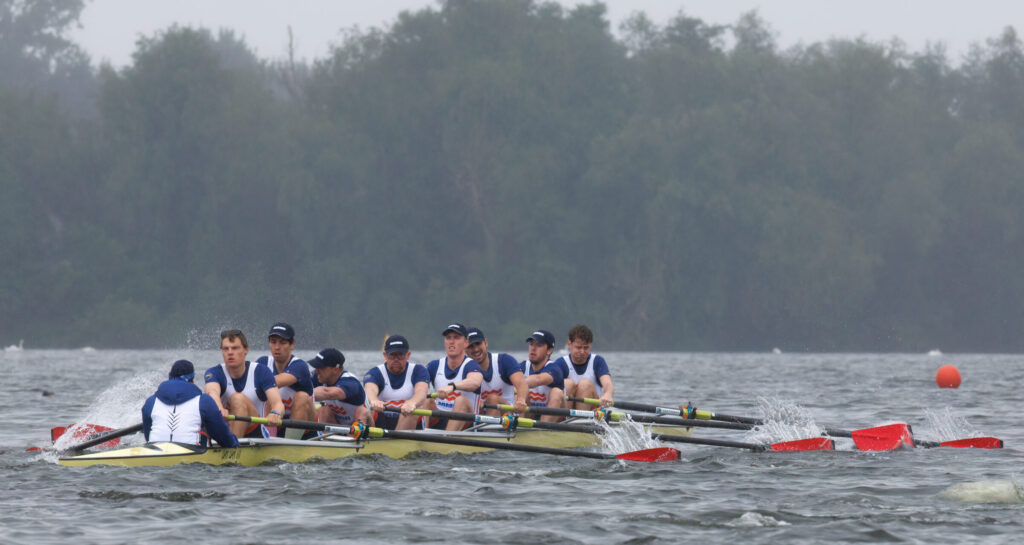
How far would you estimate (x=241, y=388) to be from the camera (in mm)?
13742

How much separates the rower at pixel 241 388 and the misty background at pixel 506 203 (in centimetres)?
4641

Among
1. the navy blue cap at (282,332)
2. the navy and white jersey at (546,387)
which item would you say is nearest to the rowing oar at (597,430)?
the navy and white jersey at (546,387)

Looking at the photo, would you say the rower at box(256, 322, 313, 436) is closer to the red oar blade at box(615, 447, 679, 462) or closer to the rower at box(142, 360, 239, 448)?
the rower at box(142, 360, 239, 448)

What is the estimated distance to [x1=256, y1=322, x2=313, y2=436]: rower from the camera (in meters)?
14.2

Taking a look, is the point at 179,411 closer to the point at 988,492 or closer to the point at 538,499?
the point at 538,499

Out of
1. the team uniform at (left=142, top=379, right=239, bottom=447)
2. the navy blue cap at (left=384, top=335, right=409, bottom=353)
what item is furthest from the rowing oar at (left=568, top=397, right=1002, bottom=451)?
the team uniform at (left=142, top=379, right=239, bottom=447)

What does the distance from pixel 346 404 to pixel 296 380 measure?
3.45 feet

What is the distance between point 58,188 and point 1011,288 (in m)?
43.0

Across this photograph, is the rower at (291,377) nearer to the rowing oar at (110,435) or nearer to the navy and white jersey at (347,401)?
the navy and white jersey at (347,401)

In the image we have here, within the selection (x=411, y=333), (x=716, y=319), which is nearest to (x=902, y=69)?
(x=716, y=319)

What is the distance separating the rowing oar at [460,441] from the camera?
1371cm

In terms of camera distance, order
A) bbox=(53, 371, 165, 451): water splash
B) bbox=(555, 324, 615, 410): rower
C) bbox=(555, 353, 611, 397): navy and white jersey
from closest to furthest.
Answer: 1. bbox=(53, 371, 165, 451): water splash
2. bbox=(555, 324, 615, 410): rower
3. bbox=(555, 353, 611, 397): navy and white jersey

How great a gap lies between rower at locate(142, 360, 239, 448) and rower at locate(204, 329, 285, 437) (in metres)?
0.64

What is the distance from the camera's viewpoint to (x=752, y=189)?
205 feet
